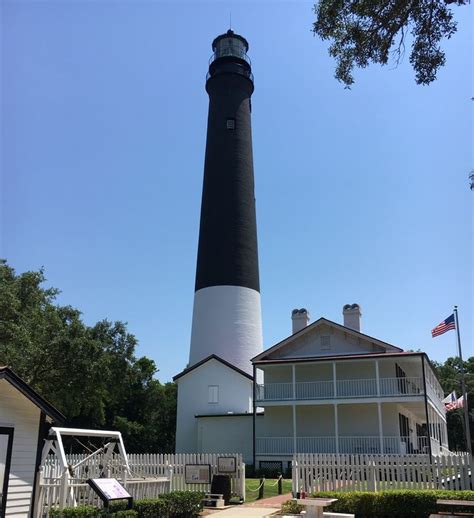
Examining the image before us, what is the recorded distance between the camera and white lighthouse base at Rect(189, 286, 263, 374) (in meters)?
32.4

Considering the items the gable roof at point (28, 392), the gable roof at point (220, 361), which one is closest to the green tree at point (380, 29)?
the gable roof at point (28, 392)

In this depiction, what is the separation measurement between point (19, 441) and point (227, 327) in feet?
70.6

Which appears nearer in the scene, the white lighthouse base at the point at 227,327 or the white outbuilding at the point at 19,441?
the white outbuilding at the point at 19,441

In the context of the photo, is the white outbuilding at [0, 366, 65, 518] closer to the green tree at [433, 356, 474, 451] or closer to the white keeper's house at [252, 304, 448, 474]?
the white keeper's house at [252, 304, 448, 474]

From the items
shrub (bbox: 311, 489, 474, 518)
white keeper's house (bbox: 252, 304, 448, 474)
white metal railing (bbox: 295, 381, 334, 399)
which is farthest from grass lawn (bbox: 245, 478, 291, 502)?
white metal railing (bbox: 295, 381, 334, 399)

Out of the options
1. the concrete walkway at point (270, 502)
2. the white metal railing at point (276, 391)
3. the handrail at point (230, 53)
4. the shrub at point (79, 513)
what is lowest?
the concrete walkway at point (270, 502)

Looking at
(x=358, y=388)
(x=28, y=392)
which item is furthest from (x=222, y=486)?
(x=358, y=388)

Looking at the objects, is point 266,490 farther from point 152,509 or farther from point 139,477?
point 152,509

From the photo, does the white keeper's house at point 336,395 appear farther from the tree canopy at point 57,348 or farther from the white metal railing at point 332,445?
the tree canopy at point 57,348

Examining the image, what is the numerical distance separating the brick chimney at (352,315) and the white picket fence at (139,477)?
49.6 ft

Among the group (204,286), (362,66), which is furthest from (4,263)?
(362,66)

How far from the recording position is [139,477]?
1541cm

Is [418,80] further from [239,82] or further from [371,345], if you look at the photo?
[239,82]

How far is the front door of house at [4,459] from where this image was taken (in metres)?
11.0
